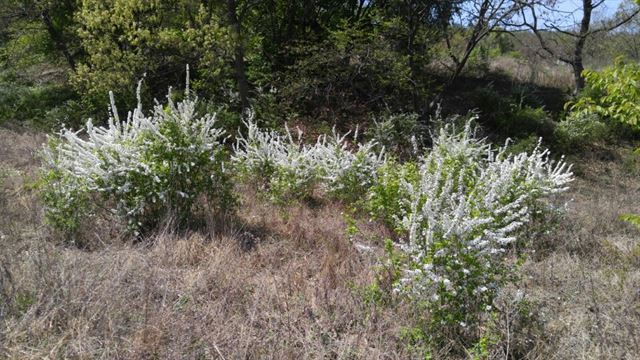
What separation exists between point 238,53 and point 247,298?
23.5 feet

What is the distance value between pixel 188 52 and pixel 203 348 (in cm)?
809

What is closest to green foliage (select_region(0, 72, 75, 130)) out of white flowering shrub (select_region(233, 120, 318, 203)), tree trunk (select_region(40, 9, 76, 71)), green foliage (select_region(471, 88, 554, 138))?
tree trunk (select_region(40, 9, 76, 71))

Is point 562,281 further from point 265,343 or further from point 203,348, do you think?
point 203,348

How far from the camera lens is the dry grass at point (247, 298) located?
9.47ft

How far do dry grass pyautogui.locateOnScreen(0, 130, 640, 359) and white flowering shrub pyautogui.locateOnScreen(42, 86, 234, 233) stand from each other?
0.93 ft

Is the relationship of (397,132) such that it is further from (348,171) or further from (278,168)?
(278,168)

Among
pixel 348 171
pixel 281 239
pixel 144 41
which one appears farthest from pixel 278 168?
pixel 144 41

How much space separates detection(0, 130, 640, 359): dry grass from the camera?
289 cm

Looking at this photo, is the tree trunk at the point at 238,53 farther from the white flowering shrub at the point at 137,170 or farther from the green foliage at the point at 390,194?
the green foliage at the point at 390,194

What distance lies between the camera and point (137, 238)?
462cm

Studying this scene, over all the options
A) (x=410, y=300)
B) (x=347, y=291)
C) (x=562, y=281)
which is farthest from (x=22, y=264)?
(x=562, y=281)

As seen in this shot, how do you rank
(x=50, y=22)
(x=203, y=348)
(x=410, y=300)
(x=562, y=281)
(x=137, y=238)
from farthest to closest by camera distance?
(x=50, y=22), (x=137, y=238), (x=562, y=281), (x=410, y=300), (x=203, y=348)

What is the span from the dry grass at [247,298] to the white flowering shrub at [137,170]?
284mm

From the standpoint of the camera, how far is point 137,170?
4.43 meters
